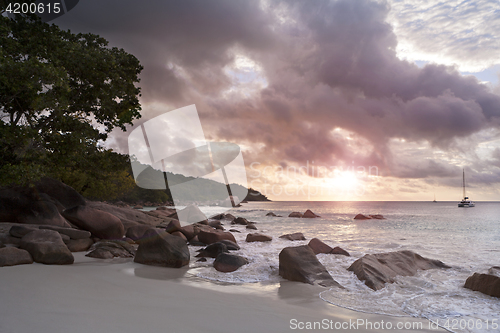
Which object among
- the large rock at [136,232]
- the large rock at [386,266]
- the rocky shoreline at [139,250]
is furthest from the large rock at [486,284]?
the large rock at [136,232]

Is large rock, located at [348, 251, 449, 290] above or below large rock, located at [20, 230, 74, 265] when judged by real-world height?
below

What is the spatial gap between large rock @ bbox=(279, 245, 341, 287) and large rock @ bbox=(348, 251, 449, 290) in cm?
89

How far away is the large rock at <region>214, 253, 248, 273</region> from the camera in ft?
25.7

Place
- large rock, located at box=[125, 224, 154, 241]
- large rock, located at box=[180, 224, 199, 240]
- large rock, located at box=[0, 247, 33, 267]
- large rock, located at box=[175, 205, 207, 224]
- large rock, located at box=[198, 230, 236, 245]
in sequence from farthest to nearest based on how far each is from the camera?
1. large rock, located at box=[175, 205, 207, 224]
2. large rock, located at box=[180, 224, 199, 240]
3. large rock, located at box=[198, 230, 236, 245]
4. large rock, located at box=[125, 224, 154, 241]
5. large rock, located at box=[0, 247, 33, 267]

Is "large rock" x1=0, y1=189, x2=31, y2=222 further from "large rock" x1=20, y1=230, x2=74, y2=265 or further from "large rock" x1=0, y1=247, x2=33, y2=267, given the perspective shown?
"large rock" x1=0, y1=247, x2=33, y2=267

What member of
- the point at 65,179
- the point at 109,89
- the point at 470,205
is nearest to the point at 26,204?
the point at 109,89

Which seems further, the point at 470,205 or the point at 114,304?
the point at 470,205

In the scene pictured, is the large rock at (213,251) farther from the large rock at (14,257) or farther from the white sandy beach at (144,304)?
the large rock at (14,257)

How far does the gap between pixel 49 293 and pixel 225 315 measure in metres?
2.83

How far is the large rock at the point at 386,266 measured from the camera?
22.3ft

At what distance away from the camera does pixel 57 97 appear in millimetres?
8883

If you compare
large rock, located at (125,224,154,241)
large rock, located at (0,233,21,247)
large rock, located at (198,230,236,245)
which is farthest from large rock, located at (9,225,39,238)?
large rock, located at (198,230,236,245)

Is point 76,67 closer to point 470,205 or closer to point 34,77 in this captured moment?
point 34,77

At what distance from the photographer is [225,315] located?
4203mm
